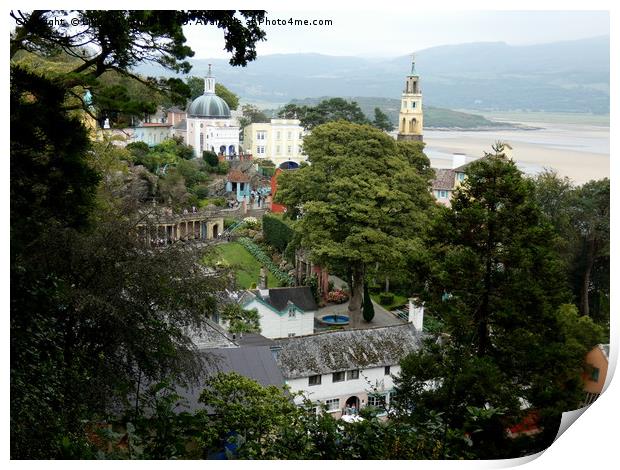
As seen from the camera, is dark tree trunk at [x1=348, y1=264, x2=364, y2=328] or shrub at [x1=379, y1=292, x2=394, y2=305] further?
shrub at [x1=379, y1=292, x2=394, y2=305]

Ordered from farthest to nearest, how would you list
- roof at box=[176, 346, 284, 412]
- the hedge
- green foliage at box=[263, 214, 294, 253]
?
green foliage at box=[263, 214, 294, 253] < the hedge < roof at box=[176, 346, 284, 412]

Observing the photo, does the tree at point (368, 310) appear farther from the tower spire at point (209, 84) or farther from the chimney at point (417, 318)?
the tower spire at point (209, 84)

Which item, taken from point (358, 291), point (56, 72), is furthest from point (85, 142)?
point (358, 291)

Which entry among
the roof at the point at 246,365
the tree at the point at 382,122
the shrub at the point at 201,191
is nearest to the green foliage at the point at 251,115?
the shrub at the point at 201,191

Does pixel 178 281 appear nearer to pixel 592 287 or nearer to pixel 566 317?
pixel 566 317

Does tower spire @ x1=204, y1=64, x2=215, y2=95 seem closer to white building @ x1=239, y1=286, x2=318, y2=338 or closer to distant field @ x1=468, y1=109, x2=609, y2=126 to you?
distant field @ x1=468, y1=109, x2=609, y2=126

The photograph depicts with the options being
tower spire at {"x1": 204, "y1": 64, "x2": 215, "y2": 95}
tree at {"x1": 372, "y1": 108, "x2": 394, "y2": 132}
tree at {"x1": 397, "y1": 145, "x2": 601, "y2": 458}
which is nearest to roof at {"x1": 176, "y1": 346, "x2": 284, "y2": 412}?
tree at {"x1": 397, "y1": 145, "x2": 601, "y2": 458}
